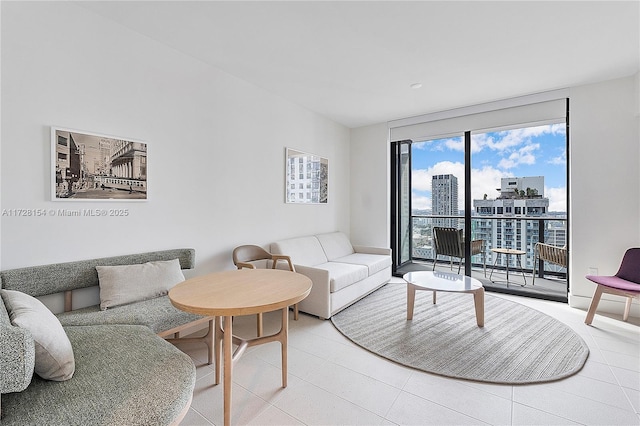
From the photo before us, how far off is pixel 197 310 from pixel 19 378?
62 centimetres

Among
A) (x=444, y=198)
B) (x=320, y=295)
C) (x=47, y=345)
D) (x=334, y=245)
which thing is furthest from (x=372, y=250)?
(x=47, y=345)

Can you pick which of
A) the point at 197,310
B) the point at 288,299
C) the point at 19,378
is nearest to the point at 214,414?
the point at 197,310

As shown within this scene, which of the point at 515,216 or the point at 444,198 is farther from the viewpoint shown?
the point at 444,198

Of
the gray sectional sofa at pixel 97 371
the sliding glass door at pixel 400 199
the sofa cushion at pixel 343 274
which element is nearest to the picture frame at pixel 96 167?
the gray sectional sofa at pixel 97 371

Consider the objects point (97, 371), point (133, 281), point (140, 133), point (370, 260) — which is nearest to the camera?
point (97, 371)

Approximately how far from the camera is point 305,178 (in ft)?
14.1

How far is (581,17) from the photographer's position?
2217mm

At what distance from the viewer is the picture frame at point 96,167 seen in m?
2.04

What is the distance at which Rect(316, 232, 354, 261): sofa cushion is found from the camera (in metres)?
4.26

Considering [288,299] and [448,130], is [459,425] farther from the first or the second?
[448,130]

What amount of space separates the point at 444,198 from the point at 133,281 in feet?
14.7

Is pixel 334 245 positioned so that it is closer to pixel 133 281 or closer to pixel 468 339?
pixel 468 339

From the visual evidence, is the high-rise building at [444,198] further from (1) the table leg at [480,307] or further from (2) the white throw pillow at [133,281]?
(2) the white throw pillow at [133,281]

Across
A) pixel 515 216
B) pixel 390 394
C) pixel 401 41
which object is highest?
pixel 401 41
